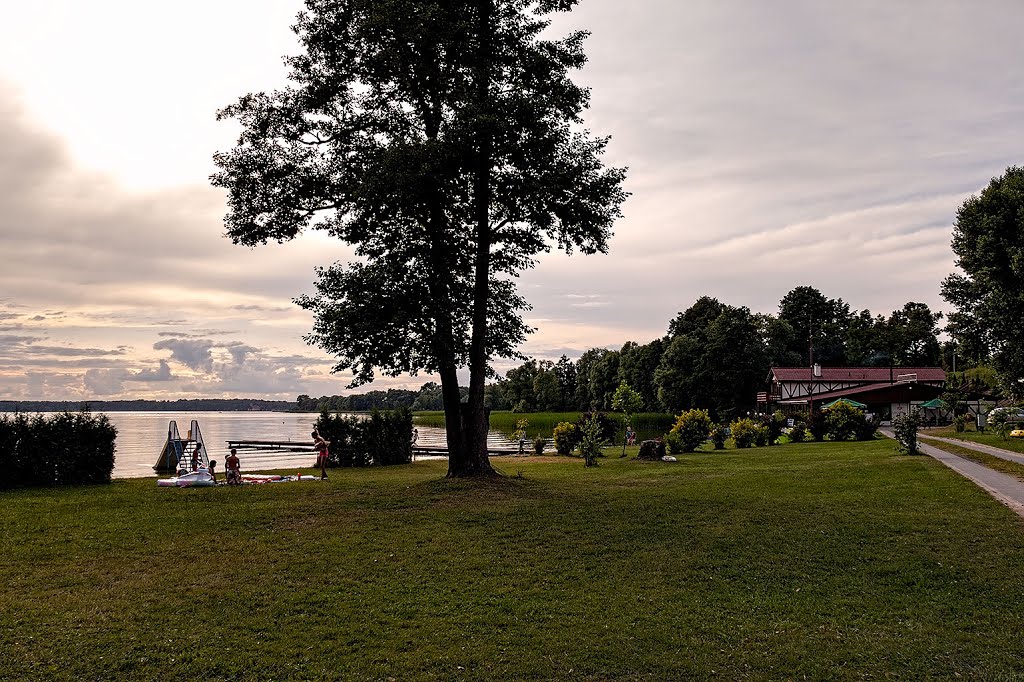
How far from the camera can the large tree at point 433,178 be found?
18609 mm

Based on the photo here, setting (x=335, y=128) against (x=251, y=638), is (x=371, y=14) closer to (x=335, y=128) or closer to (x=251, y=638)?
(x=335, y=128)

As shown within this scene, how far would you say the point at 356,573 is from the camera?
34.7 feet

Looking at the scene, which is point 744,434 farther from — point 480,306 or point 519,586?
point 519,586

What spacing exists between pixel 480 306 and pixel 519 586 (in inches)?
459

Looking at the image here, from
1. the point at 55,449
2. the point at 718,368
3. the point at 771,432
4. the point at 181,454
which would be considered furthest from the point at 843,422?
the point at 718,368

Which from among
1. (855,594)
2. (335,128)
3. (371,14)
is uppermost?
(371,14)

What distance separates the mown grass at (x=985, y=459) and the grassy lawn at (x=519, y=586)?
5878 mm

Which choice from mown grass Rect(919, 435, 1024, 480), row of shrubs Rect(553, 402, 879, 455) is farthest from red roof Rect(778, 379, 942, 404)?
mown grass Rect(919, 435, 1024, 480)

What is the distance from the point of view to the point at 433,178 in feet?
59.2

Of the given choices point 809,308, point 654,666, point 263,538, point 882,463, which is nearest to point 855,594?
point 654,666

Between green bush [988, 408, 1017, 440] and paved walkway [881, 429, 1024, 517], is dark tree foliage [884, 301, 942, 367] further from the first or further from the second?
paved walkway [881, 429, 1024, 517]

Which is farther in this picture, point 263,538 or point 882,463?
point 882,463

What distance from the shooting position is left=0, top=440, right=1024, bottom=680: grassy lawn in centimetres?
738

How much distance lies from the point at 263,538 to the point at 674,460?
18990 mm
